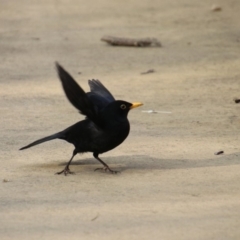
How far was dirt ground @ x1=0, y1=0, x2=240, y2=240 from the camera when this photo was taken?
5.65 meters

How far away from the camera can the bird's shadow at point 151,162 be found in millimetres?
6970

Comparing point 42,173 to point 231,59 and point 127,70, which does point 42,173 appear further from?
point 231,59

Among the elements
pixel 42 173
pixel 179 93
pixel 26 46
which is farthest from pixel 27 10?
pixel 42 173

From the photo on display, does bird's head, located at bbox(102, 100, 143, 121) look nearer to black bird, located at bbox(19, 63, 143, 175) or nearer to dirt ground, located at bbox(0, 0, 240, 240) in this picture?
black bird, located at bbox(19, 63, 143, 175)

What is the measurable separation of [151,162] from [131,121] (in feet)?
4.79

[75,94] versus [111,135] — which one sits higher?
[75,94]

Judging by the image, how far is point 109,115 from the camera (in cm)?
665

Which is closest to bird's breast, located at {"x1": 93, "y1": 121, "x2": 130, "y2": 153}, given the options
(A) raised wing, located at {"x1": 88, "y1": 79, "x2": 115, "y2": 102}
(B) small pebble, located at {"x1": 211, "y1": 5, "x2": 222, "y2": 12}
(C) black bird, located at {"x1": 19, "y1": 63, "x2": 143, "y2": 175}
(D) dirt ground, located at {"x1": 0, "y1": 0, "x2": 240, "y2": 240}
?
(C) black bird, located at {"x1": 19, "y1": 63, "x2": 143, "y2": 175}

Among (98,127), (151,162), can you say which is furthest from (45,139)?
(151,162)

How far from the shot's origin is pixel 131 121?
28.0 ft

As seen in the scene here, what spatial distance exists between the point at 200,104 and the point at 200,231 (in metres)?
3.94

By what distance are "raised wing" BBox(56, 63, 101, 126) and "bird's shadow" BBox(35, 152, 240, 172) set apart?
643 millimetres

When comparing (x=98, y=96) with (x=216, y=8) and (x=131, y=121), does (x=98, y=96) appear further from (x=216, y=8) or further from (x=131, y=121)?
(x=216, y=8)

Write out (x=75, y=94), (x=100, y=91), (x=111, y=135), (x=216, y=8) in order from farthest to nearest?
(x=216, y=8) → (x=100, y=91) → (x=111, y=135) → (x=75, y=94)
